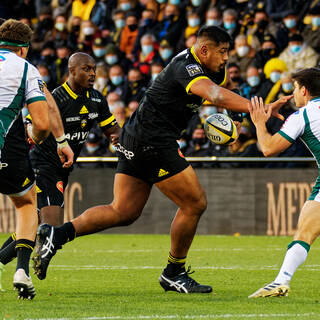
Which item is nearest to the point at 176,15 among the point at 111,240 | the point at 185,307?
the point at 111,240

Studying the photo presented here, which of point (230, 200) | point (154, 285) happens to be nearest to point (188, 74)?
point (154, 285)

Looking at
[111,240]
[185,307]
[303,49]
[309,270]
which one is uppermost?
[303,49]

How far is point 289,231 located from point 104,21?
842cm

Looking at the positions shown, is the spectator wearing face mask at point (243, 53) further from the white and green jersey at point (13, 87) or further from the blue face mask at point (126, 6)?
the white and green jersey at point (13, 87)

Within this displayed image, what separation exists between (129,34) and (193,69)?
12.6 metres

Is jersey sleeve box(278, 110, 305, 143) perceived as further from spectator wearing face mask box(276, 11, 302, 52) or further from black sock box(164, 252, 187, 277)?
spectator wearing face mask box(276, 11, 302, 52)

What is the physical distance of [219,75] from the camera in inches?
317

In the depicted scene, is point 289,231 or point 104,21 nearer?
point 289,231

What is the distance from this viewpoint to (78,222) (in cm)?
796

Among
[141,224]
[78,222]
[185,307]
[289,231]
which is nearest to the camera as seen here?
[185,307]

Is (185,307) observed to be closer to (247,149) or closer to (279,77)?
(247,149)

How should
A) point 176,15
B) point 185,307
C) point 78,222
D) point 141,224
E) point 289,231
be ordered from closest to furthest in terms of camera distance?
point 185,307 < point 78,222 < point 289,231 < point 141,224 < point 176,15

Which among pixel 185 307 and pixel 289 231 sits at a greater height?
pixel 185 307

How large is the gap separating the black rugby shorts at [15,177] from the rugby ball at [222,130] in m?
1.80
